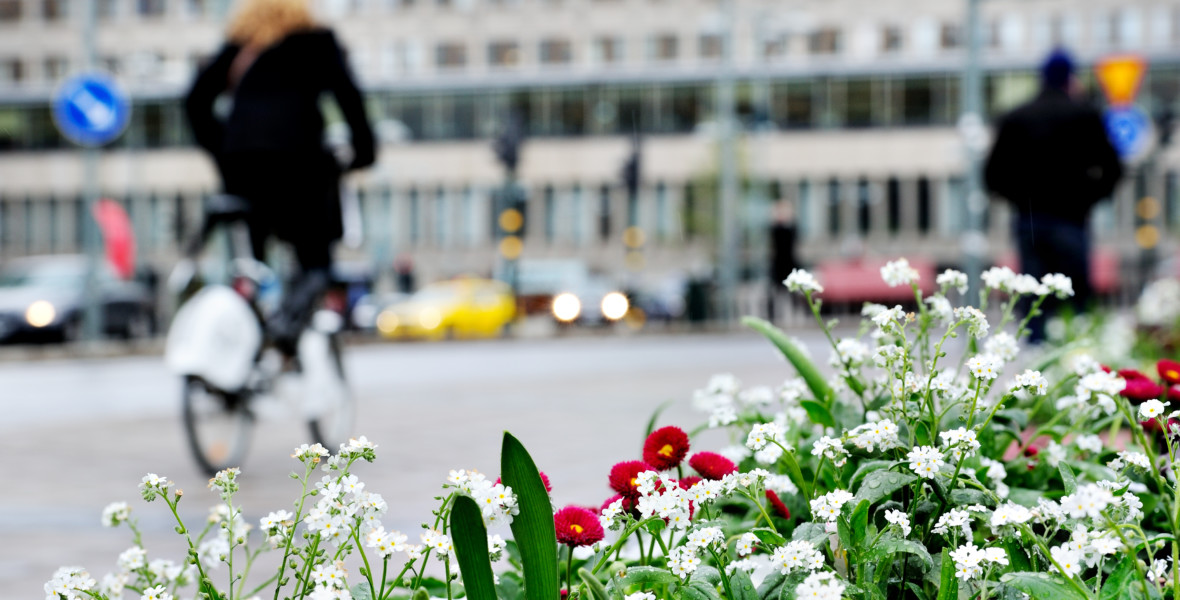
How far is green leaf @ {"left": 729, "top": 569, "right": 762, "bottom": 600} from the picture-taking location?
6.09 feet

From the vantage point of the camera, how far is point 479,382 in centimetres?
1149

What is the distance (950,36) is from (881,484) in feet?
211

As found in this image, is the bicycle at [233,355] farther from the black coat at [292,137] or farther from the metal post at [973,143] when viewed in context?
the metal post at [973,143]

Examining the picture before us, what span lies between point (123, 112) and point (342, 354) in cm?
1109

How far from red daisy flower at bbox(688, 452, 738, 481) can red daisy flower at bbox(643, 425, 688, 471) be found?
41 mm

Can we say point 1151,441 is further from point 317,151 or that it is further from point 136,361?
point 136,361

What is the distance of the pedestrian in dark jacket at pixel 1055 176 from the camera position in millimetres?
8258

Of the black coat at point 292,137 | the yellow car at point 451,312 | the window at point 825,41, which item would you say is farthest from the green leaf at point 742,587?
the window at point 825,41

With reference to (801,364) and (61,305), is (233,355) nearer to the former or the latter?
(801,364)

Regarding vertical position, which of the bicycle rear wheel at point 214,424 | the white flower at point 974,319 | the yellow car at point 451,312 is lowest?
the yellow car at point 451,312

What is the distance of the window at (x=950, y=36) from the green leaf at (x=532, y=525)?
64.3 meters

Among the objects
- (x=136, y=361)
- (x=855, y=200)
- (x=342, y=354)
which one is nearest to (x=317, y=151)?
(x=342, y=354)

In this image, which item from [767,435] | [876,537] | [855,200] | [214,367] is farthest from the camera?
[855,200]

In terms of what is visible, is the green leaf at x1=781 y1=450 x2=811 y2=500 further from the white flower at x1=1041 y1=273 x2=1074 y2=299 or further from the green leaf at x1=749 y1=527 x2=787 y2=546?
the white flower at x1=1041 y1=273 x2=1074 y2=299
